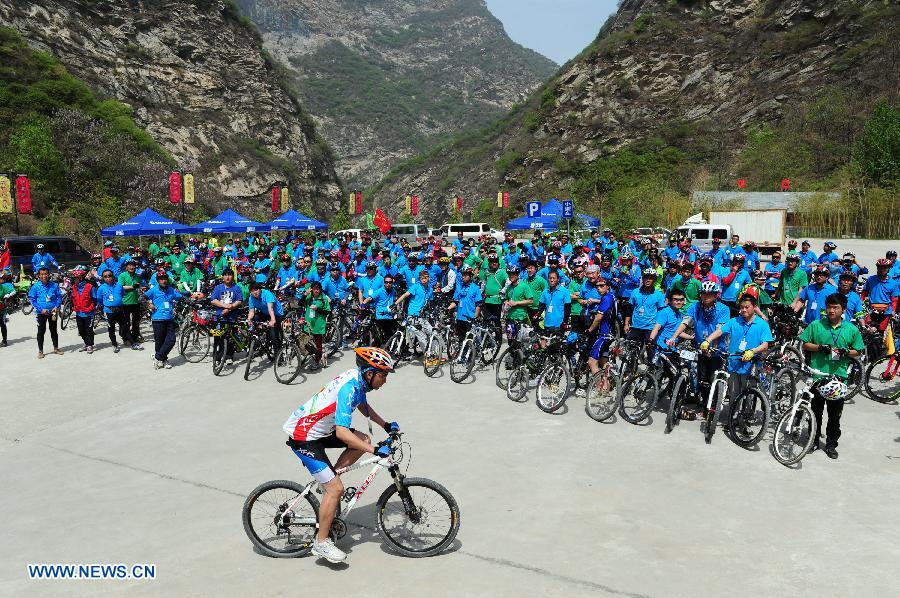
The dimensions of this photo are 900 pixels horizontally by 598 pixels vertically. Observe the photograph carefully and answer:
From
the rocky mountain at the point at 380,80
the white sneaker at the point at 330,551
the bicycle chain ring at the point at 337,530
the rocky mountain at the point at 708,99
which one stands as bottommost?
the white sneaker at the point at 330,551

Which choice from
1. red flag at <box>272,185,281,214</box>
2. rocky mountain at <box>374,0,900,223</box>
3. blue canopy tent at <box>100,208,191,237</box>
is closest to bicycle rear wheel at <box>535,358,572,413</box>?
blue canopy tent at <box>100,208,191,237</box>

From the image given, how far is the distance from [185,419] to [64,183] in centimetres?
3935

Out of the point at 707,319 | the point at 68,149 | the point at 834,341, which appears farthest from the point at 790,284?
the point at 68,149

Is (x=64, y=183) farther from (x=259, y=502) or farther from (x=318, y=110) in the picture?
(x=318, y=110)

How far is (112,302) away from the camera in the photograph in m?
13.0

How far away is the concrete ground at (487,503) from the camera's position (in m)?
4.74

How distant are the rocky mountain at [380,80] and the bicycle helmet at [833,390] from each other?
12360 centimetres

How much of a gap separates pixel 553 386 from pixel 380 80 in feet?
539

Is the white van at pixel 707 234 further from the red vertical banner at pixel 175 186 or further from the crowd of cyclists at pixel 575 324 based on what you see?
the red vertical banner at pixel 175 186

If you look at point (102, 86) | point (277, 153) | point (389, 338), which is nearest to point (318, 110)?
point (277, 153)

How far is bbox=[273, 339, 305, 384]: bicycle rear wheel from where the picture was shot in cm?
1053

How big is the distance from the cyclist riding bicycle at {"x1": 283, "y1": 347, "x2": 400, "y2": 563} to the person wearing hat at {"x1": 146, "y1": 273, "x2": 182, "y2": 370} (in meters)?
7.94

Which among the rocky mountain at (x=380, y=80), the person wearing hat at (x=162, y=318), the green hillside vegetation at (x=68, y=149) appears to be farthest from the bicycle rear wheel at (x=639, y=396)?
Result: the rocky mountain at (x=380, y=80)

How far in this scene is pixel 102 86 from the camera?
51125 mm
